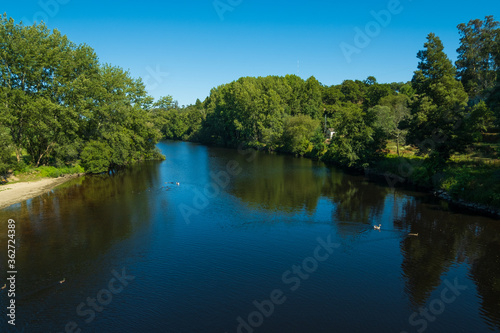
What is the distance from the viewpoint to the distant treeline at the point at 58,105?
43.2 meters

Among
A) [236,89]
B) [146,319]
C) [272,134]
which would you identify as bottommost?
[146,319]

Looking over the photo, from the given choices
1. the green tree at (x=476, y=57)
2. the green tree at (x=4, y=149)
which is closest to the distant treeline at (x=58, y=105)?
the green tree at (x=4, y=149)

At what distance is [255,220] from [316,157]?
48.4 metres

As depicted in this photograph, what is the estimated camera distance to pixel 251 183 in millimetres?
47000

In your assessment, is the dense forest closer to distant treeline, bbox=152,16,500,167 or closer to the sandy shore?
distant treeline, bbox=152,16,500,167

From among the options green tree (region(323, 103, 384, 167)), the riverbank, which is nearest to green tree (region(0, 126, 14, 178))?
the riverbank

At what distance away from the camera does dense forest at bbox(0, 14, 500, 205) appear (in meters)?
41.3

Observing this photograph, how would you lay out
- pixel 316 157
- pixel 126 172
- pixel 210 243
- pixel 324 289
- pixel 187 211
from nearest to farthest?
pixel 324 289, pixel 210 243, pixel 187 211, pixel 126 172, pixel 316 157

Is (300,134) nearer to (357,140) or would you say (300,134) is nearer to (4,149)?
(357,140)

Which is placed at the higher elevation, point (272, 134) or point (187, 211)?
point (272, 134)

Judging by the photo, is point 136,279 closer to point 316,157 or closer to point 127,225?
point 127,225

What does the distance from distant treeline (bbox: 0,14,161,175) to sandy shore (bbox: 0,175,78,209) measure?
2448 mm

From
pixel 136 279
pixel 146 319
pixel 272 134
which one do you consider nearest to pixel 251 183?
pixel 136 279

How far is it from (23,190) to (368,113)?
54.3 metres
